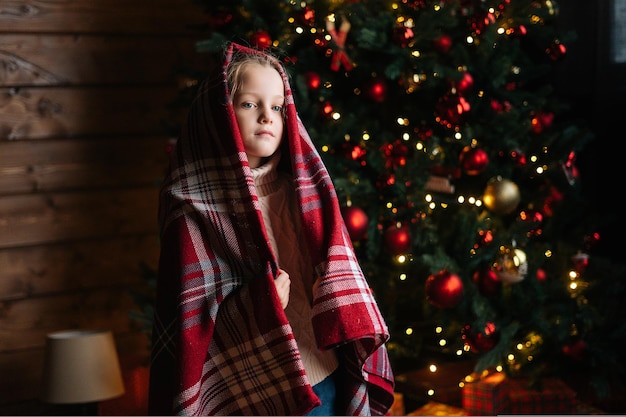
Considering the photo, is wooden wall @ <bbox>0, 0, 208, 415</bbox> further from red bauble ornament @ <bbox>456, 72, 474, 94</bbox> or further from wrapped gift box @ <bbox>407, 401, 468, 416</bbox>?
wrapped gift box @ <bbox>407, 401, 468, 416</bbox>

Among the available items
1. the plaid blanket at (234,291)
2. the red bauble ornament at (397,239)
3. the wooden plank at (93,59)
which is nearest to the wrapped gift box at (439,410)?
the red bauble ornament at (397,239)

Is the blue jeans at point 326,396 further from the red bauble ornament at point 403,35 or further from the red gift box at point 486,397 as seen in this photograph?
the red bauble ornament at point 403,35

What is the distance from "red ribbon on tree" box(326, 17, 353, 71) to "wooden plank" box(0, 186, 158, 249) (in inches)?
34.6

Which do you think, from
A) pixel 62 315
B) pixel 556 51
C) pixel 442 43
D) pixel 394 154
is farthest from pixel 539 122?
pixel 62 315

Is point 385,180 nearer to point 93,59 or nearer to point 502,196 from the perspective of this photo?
point 502,196

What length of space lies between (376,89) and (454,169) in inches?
15.0

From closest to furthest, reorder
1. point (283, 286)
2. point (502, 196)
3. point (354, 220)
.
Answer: point (283, 286) → point (354, 220) → point (502, 196)

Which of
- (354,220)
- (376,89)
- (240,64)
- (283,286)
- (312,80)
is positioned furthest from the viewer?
(376,89)

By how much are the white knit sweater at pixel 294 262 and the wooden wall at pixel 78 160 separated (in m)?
1.11

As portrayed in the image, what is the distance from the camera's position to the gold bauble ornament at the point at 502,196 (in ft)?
9.35

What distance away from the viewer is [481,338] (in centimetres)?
279

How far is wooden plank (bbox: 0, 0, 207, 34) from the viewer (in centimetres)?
289

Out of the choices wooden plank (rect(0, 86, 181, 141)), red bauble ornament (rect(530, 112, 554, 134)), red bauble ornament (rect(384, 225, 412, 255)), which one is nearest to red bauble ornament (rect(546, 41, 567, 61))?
red bauble ornament (rect(530, 112, 554, 134))

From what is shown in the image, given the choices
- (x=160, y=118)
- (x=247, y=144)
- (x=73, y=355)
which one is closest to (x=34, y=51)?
(x=160, y=118)
